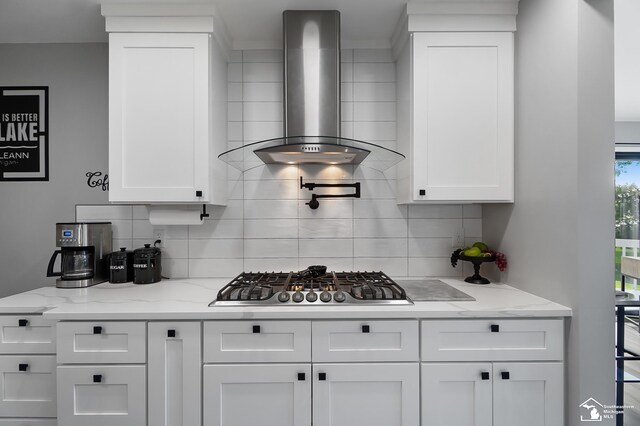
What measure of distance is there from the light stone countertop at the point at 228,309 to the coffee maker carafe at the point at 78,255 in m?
0.21

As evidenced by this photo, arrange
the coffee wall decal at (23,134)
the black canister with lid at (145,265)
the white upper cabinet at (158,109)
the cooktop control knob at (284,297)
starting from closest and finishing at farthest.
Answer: the cooktop control knob at (284,297), the white upper cabinet at (158,109), the black canister with lid at (145,265), the coffee wall decal at (23,134)

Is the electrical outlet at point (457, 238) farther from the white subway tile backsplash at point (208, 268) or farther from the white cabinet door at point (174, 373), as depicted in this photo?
the white cabinet door at point (174, 373)

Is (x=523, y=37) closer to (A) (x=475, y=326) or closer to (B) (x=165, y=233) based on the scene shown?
(A) (x=475, y=326)

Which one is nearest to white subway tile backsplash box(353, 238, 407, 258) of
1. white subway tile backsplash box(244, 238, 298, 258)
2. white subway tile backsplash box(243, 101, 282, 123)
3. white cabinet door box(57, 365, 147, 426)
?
white subway tile backsplash box(244, 238, 298, 258)

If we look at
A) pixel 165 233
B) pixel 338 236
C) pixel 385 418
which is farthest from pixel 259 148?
pixel 385 418

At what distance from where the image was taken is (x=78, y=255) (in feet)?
6.36

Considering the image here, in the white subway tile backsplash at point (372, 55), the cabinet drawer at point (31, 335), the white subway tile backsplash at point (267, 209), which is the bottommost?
the cabinet drawer at point (31, 335)

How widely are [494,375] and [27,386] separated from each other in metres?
2.19

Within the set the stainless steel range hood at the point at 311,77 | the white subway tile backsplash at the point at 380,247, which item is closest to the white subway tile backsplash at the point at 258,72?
the stainless steel range hood at the point at 311,77

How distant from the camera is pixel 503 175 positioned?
1.83 metres

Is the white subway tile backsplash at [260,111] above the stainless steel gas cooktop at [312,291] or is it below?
above

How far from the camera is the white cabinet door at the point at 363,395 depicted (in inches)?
57.3

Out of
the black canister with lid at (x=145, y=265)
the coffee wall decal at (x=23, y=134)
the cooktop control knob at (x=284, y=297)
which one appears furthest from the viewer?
the coffee wall decal at (x=23, y=134)

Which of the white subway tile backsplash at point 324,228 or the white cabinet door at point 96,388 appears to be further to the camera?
the white subway tile backsplash at point 324,228
